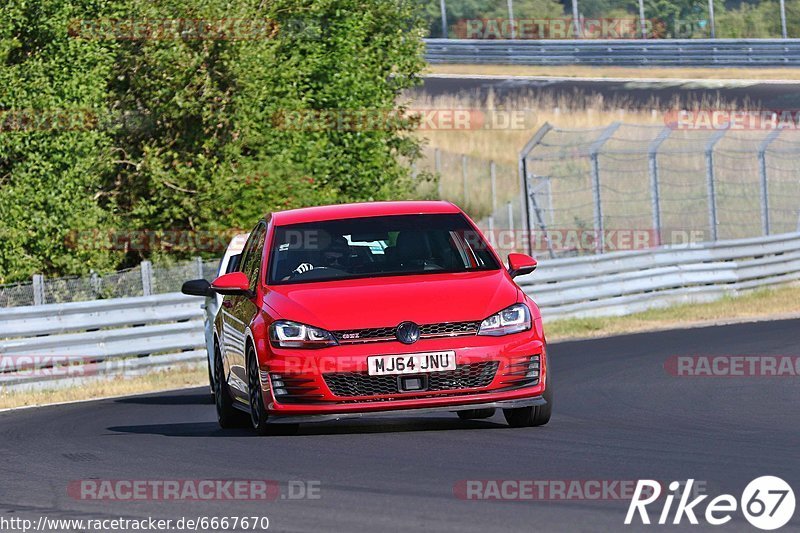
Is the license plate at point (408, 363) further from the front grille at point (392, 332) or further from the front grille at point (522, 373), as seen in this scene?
the front grille at point (522, 373)

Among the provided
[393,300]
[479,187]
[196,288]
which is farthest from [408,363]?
[479,187]

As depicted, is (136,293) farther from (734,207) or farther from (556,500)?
(734,207)

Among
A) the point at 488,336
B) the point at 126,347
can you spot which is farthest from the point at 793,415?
the point at 126,347

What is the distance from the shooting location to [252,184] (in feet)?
90.9

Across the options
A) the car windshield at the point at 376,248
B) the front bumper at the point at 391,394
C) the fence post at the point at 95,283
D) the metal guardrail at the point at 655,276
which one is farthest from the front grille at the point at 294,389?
the metal guardrail at the point at 655,276

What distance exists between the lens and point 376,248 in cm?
1148

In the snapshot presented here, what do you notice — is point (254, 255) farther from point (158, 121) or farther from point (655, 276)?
point (158, 121)

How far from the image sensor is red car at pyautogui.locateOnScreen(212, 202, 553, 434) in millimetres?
10172

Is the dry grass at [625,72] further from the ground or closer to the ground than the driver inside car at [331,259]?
closer to the ground

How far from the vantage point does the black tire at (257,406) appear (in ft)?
35.0

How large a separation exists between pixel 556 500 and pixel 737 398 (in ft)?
18.0

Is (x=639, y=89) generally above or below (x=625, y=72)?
below

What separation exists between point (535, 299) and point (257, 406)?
45.2 ft

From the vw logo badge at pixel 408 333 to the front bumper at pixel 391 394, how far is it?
4 cm
